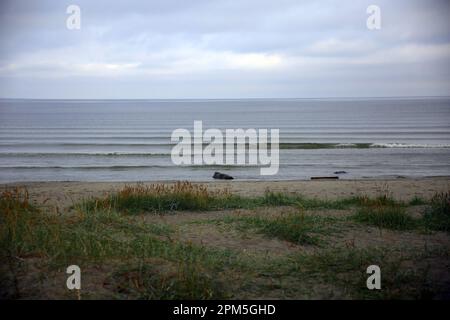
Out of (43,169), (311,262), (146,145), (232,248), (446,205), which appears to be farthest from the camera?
(146,145)

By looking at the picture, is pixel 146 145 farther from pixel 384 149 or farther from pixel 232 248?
pixel 232 248

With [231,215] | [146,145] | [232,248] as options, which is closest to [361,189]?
[231,215]

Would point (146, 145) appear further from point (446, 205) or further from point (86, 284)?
point (86, 284)

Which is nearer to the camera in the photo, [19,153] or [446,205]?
[446,205]

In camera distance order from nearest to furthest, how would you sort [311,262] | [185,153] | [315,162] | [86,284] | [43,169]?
[86,284] → [311,262] → [43,169] → [315,162] → [185,153]

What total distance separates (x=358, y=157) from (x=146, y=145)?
1787 cm

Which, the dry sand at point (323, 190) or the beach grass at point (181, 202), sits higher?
the beach grass at point (181, 202)

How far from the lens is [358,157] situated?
30234 millimetres
